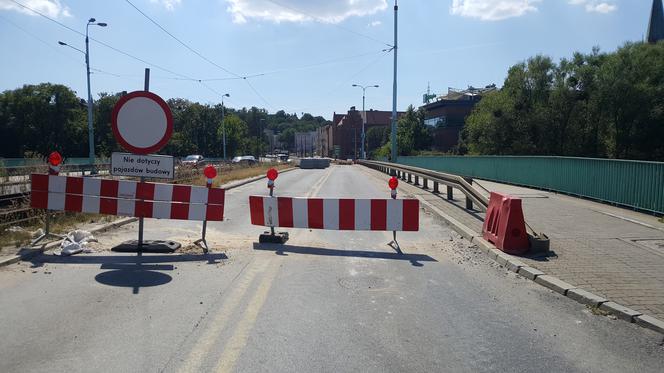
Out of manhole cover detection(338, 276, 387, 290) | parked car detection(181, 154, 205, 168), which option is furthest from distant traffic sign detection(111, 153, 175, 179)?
parked car detection(181, 154, 205, 168)

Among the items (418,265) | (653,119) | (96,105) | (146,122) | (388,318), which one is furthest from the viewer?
(96,105)

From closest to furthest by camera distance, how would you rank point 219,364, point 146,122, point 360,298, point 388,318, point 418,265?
point 219,364 < point 388,318 < point 360,298 < point 418,265 < point 146,122

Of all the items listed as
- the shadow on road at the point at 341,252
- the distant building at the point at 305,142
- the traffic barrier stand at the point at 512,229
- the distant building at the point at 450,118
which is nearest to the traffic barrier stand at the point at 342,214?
the shadow on road at the point at 341,252

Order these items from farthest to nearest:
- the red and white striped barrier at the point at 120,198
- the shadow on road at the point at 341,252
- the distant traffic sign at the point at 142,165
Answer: the red and white striped barrier at the point at 120,198 < the distant traffic sign at the point at 142,165 < the shadow on road at the point at 341,252

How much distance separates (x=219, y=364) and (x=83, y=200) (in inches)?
233

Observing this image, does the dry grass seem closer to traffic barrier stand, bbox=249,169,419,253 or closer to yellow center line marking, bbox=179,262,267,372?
traffic barrier stand, bbox=249,169,419,253

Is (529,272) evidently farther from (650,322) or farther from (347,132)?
(347,132)

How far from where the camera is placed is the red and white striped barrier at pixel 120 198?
8.70m

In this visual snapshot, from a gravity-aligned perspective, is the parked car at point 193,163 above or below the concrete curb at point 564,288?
above

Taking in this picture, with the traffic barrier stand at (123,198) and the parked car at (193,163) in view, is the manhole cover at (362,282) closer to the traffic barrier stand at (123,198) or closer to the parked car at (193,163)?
the traffic barrier stand at (123,198)

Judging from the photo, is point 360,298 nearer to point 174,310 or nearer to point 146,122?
point 174,310

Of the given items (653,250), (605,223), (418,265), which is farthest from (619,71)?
(418,265)

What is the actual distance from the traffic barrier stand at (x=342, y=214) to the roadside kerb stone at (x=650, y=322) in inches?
173

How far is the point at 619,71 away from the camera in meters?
39.7
